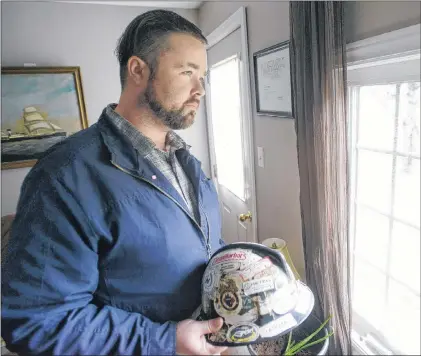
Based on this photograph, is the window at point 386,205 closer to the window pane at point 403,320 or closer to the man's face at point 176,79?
the window pane at point 403,320

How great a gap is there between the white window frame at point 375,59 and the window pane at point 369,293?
34 millimetres

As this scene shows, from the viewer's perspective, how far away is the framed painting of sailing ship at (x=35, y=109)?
2.06 m

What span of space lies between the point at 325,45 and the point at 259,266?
2.22ft

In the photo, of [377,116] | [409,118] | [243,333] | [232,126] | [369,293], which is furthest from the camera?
[232,126]

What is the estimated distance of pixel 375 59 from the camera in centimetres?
79

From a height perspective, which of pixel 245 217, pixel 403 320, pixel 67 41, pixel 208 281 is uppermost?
pixel 67 41

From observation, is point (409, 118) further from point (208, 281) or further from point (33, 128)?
point (33, 128)

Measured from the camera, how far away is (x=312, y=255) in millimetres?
1029

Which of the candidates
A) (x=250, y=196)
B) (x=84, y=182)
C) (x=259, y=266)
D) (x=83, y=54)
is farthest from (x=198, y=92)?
(x=83, y=54)

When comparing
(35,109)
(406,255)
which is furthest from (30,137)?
(406,255)

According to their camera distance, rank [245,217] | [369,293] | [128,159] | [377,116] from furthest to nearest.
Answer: [245,217] → [369,293] → [377,116] → [128,159]

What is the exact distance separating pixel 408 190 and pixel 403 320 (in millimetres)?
445

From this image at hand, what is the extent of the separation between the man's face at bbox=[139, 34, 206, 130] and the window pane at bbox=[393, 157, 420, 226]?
67 cm

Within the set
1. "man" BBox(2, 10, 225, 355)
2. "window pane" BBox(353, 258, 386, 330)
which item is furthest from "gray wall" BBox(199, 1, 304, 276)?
"man" BBox(2, 10, 225, 355)
